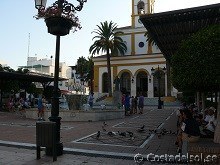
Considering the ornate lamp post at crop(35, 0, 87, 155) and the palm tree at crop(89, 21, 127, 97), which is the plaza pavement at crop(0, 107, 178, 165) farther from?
the palm tree at crop(89, 21, 127, 97)

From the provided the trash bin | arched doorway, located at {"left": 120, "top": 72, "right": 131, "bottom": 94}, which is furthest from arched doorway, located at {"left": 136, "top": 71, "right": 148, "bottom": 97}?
the trash bin

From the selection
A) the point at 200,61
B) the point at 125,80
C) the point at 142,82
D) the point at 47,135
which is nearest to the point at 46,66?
the point at 125,80

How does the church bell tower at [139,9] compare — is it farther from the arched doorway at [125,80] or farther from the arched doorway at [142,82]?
the arched doorway at [142,82]

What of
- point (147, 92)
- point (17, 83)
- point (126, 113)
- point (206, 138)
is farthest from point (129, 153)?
point (147, 92)

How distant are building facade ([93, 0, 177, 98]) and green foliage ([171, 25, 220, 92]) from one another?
37.5m

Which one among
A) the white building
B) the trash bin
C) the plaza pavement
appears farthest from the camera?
the white building

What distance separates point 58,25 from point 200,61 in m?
3.87

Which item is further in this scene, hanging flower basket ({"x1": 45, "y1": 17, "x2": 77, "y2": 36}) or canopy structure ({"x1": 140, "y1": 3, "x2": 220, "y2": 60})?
canopy structure ({"x1": 140, "y1": 3, "x2": 220, "y2": 60})

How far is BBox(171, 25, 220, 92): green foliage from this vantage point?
664 cm

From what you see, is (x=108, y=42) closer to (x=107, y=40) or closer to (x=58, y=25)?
(x=107, y=40)

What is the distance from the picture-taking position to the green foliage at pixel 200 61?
664cm

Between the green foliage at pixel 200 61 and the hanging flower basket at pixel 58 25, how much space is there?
3177 millimetres

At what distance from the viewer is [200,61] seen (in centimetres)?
682

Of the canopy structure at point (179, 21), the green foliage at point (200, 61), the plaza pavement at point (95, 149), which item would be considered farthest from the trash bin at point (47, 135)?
the canopy structure at point (179, 21)
